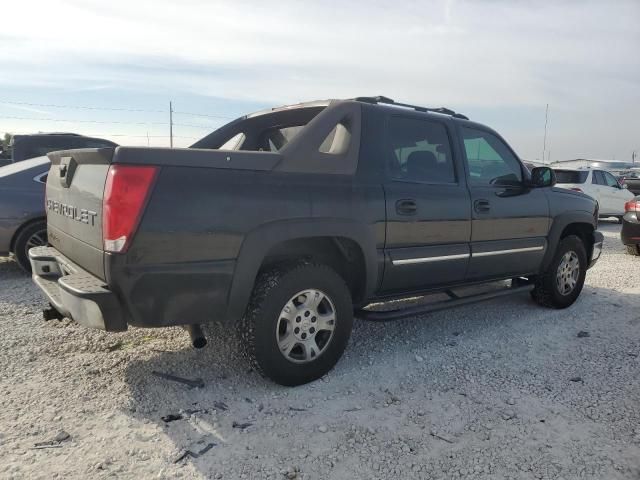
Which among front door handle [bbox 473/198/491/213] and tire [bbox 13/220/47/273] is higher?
front door handle [bbox 473/198/491/213]

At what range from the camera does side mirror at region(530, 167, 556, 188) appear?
4.58 metres

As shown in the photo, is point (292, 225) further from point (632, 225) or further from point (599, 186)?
point (599, 186)

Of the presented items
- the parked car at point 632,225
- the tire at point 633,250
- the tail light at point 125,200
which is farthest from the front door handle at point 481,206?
the tire at point 633,250

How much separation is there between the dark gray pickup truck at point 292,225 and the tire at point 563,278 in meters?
0.52

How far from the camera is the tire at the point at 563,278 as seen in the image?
500 centimetres

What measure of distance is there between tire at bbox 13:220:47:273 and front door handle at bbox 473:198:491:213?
4.58 m

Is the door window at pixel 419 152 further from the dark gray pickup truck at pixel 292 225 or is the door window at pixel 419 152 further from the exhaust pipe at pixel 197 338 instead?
the exhaust pipe at pixel 197 338

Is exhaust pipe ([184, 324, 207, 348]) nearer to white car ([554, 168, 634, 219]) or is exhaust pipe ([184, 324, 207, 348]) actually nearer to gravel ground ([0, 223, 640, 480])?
gravel ground ([0, 223, 640, 480])

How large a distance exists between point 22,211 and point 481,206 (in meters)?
4.80

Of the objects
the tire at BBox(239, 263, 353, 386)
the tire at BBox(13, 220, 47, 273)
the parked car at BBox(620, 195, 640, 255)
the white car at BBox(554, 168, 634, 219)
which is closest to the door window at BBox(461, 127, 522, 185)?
the tire at BBox(239, 263, 353, 386)

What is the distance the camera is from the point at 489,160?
4352 millimetres

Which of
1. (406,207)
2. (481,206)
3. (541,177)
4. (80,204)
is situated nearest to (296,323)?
(406,207)

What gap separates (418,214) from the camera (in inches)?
141

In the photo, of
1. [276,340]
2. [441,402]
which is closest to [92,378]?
[276,340]
